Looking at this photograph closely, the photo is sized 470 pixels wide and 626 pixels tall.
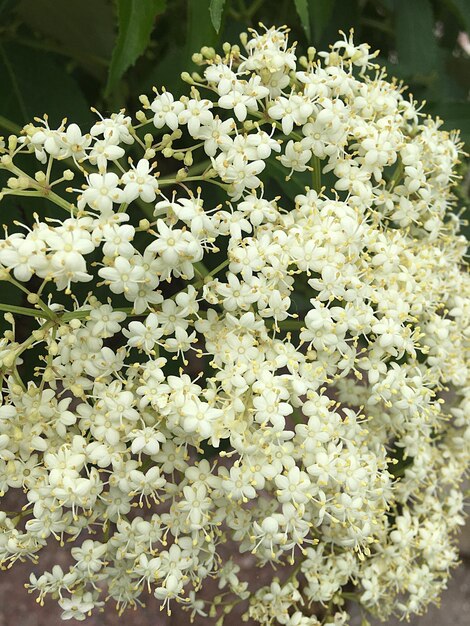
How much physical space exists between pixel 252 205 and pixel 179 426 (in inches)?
9.5

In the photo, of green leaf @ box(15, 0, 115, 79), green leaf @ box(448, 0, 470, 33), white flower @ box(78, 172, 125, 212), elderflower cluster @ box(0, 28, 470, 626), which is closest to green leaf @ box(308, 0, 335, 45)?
elderflower cluster @ box(0, 28, 470, 626)

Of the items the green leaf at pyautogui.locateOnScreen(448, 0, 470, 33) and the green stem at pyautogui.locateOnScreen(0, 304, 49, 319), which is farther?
the green leaf at pyautogui.locateOnScreen(448, 0, 470, 33)

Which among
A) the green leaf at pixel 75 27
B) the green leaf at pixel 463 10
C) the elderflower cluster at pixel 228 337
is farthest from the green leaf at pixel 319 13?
the green leaf at pixel 75 27

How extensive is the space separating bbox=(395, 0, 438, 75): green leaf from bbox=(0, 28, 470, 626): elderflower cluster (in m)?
0.37

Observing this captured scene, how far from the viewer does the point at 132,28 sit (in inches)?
33.2

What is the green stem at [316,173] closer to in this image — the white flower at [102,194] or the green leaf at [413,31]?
the white flower at [102,194]

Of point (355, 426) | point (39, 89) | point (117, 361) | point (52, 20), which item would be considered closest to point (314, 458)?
point (355, 426)

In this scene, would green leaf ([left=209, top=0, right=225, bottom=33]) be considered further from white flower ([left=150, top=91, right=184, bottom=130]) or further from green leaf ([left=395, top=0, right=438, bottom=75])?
green leaf ([left=395, top=0, right=438, bottom=75])

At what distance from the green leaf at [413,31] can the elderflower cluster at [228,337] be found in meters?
0.37

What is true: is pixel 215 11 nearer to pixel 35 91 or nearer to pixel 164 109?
pixel 164 109

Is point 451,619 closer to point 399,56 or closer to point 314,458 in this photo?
point 314,458

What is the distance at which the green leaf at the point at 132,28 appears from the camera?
831 mm

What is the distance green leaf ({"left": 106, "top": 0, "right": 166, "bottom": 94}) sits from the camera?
2.72 ft

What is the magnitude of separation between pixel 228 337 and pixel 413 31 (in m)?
0.79
